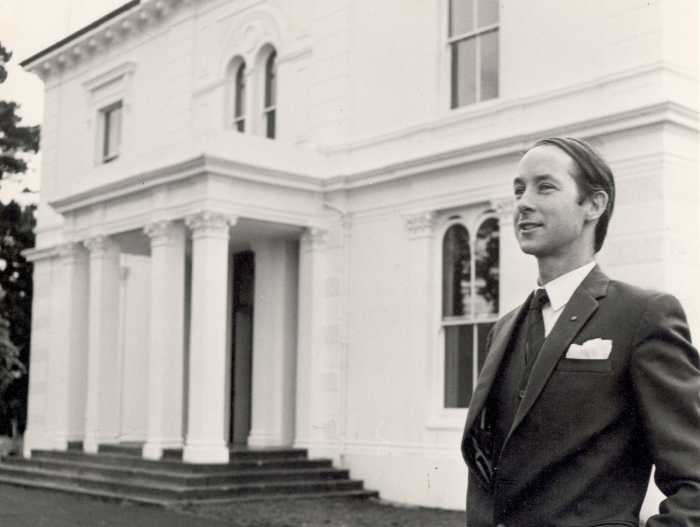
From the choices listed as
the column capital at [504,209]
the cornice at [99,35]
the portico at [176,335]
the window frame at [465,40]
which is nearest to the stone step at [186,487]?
the portico at [176,335]

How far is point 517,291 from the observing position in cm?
1402

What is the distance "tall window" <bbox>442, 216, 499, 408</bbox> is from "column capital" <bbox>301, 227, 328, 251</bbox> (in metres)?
2.19

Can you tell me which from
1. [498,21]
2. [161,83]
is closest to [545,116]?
[498,21]

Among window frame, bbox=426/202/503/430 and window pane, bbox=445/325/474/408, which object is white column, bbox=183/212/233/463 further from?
window pane, bbox=445/325/474/408

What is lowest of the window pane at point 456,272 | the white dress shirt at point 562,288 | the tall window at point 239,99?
the white dress shirt at point 562,288

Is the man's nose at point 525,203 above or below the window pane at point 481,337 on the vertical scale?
below

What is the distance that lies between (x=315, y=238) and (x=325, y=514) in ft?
15.5

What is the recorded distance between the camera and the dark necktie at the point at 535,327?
2.52 meters

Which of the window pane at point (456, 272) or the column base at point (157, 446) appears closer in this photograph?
the window pane at point (456, 272)

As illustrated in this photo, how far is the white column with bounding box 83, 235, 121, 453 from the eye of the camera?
18.0 m

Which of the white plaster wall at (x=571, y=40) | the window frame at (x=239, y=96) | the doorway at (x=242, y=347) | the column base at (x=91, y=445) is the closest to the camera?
the white plaster wall at (x=571, y=40)

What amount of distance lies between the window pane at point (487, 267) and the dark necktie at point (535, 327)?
39.8 ft

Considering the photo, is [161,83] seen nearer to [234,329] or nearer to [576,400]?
[234,329]

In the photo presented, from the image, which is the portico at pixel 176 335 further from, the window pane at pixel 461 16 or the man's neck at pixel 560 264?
the man's neck at pixel 560 264
